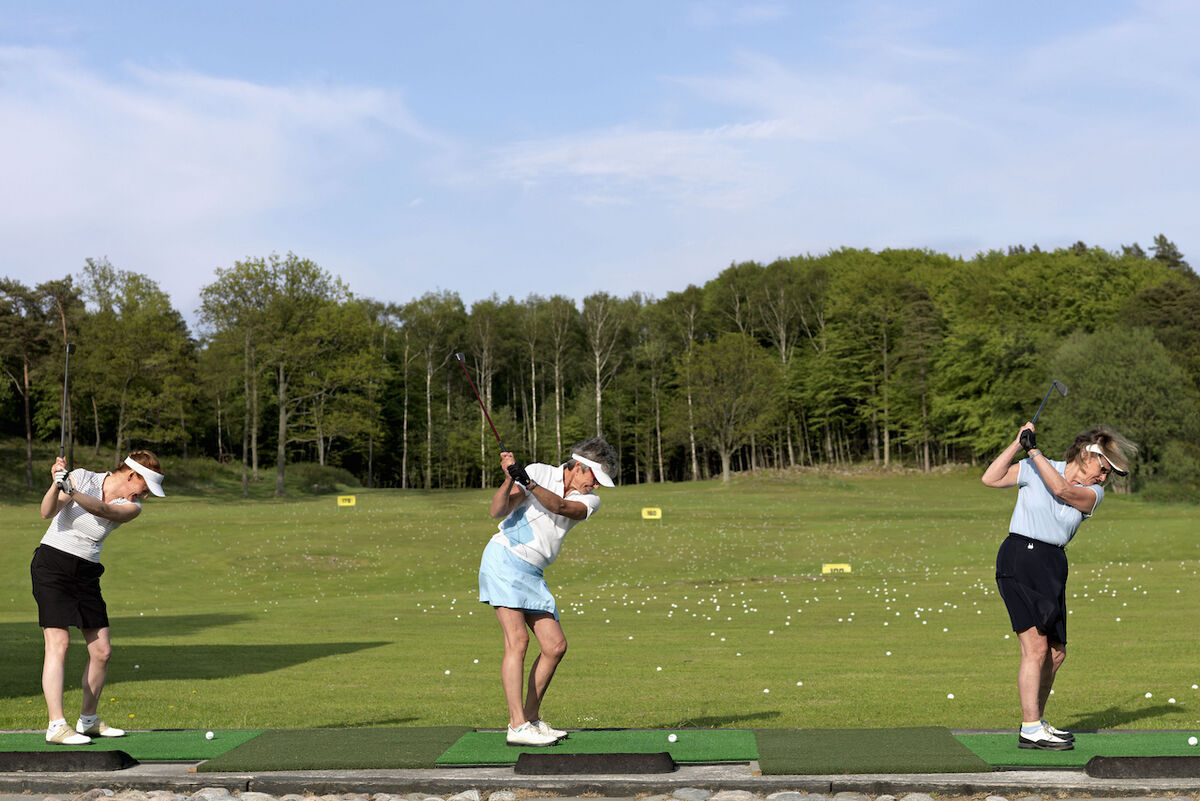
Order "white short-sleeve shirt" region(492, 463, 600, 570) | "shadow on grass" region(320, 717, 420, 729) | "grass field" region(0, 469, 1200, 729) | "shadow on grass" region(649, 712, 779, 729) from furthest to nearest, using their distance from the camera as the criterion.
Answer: "grass field" region(0, 469, 1200, 729) < "shadow on grass" region(320, 717, 420, 729) < "shadow on grass" region(649, 712, 779, 729) < "white short-sleeve shirt" region(492, 463, 600, 570)

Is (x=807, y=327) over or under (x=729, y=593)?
over

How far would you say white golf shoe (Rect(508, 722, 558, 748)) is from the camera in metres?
8.63

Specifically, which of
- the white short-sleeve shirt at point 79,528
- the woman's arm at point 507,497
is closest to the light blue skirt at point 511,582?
the woman's arm at point 507,497

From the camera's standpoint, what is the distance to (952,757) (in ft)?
26.6

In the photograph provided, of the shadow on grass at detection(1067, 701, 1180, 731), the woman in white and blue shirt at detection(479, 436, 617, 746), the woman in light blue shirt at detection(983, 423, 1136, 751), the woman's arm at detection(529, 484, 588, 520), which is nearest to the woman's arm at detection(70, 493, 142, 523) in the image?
the woman in white and blue shirt at detection(479, 436, 617, 746)

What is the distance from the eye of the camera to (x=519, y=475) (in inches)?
318

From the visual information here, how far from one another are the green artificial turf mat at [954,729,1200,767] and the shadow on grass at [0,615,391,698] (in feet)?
32.5

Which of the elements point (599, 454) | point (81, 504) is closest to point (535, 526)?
point (599, 454)

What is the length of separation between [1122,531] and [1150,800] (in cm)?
3914

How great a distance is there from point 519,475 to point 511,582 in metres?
0.96

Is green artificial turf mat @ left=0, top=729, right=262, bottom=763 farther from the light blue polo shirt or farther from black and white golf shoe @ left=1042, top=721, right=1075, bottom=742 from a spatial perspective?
the light blue polo shirt

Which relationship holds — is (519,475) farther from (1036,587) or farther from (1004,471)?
(1036,587)

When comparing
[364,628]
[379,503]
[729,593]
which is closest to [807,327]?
[379,503]

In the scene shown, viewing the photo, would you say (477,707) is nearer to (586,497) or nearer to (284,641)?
(586,497)
